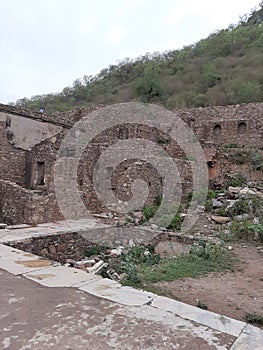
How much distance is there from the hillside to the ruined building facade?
7.05 m

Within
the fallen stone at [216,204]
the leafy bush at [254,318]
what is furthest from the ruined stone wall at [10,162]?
the leafy bush at [254,318]

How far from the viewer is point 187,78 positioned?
2977cm

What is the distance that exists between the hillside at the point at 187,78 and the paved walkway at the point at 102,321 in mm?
19110

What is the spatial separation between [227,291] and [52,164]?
6248 mm

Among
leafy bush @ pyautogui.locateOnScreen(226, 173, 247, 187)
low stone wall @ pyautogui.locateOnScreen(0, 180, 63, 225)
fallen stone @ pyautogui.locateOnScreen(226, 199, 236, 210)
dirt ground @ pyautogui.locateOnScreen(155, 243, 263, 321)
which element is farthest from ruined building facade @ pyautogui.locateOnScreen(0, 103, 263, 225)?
dirt ground @ pyautogui.locateOnScreen(155, 243, 263, 321)

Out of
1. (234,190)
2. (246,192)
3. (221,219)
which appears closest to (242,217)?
(221,219)

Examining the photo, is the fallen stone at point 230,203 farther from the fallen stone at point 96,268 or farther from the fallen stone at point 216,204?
the fallen stone at point 96,268

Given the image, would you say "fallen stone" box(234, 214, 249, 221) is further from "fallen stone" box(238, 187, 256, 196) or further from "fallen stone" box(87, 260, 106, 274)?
"fallen stone" box(87, 260, 106, 274)

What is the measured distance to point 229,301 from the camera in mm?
3938

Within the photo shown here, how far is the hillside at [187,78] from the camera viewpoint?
73.7 feet

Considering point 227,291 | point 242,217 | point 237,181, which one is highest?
point 237,181

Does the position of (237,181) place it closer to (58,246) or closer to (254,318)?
A: (58,246)

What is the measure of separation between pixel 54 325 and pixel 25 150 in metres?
9.16

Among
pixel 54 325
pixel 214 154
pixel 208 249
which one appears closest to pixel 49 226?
pixel 208 249
